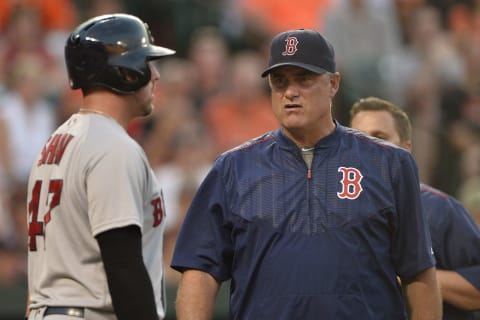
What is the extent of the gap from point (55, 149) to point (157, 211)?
18.6 inches

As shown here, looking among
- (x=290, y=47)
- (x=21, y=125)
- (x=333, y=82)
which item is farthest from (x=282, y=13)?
(x=290, y=47)

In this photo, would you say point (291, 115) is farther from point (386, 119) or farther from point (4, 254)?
point (4, 254)

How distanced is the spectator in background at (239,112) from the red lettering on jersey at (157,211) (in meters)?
5.78

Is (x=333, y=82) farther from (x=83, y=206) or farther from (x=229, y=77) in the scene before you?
(x=229, y=77)

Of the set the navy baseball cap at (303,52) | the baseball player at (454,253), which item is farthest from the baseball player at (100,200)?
the baseball player at (454,253)

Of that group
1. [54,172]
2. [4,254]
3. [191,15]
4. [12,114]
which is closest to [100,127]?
[54,172]

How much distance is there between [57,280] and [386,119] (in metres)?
2.01

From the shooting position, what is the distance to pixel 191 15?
1155cm

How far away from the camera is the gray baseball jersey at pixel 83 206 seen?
3.75 metres

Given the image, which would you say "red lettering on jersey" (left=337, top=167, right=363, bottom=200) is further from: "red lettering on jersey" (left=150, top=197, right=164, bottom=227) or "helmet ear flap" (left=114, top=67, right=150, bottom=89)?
"helmet ear flap" (left=114, top=67, right=150, bottom=89)

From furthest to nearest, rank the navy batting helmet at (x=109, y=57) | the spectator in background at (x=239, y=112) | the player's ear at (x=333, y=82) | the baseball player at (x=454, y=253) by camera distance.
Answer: the spectator in background at (x=239, y=112), the baseball player at (x=454, y=253), the player's ear at (x=333, y=82), the navy batting helmet at (x=109, y=57)

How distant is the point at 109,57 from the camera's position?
406cm

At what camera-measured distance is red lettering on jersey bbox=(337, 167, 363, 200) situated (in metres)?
4.00

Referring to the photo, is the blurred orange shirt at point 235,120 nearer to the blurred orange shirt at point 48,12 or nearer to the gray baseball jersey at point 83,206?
the blurred orange shirt at point 48,12
